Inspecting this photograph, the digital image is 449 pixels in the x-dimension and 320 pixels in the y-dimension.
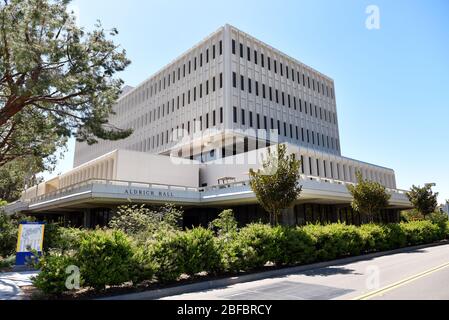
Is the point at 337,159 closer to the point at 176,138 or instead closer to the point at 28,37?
the point at 176,138

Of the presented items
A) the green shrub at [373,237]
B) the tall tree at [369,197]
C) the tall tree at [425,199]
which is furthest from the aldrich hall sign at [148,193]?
the tall tree at [425,199]

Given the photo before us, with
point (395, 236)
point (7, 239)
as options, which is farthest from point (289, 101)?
point (7, 239)

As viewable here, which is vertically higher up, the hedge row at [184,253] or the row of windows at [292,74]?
the row of windows at [292,74]

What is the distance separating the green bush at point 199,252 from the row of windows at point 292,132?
94.9ft

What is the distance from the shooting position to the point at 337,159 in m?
34.6

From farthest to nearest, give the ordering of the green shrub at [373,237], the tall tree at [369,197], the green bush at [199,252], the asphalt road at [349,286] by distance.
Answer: the tall tree at [369,197]
the green shrub at [373,237]
the green bush at [199,252]
the asphalt road at [349,286]

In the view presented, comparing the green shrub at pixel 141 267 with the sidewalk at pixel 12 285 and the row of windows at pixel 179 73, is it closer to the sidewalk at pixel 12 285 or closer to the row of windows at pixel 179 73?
the sidewalk at pixel 12 285

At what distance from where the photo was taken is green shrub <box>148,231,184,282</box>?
33.0ft

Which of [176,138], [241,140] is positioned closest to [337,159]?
[241,140]

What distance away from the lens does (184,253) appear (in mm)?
10688

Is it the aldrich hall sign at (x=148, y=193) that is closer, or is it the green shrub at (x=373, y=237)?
the green shrub at (x=373, y=237)

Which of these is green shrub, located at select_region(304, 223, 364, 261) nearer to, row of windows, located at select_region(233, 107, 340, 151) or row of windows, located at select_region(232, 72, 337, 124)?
row of windows, located at select_region(233, 107, 340, 151)

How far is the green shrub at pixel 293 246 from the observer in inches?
541
